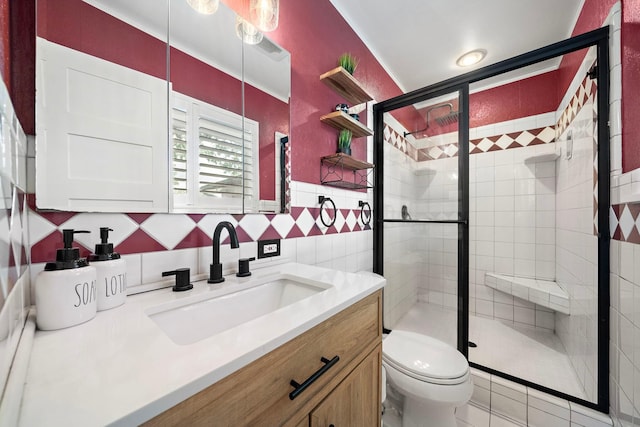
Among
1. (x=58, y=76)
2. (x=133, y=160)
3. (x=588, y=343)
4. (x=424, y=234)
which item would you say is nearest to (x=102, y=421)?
(x=133, y=160)

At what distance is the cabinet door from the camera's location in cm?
61

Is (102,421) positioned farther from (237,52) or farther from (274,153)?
(237,52)

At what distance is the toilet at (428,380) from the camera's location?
1097 mm

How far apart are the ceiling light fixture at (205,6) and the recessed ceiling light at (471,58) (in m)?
2.11

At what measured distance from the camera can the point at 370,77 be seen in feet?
6.50

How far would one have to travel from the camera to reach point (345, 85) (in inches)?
60.2

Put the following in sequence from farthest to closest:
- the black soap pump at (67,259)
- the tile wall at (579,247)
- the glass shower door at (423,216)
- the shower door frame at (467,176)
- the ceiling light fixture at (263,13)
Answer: the glass shower door at (423,216) → the tile wall at (579,247) → the shower door frame at (467,176) → the ceiling light fixture at (263,13) → the black soap pump at (67,259)

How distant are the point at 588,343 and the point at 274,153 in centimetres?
205

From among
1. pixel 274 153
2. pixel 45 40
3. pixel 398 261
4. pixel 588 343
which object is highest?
pixel 45 40

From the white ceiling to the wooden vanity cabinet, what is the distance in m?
1.89

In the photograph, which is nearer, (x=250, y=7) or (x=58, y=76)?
(x=58, y=76)

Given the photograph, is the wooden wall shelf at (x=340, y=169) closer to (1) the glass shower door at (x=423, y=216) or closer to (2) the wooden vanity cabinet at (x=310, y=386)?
(1) the glass shower door at (x=423, y=216)

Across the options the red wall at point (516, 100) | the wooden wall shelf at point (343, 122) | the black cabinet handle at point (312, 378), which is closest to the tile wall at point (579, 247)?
the red wall at point (516, 100)

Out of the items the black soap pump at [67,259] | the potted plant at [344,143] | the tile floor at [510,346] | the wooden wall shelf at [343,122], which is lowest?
Result: the tile floor at [510,346]
